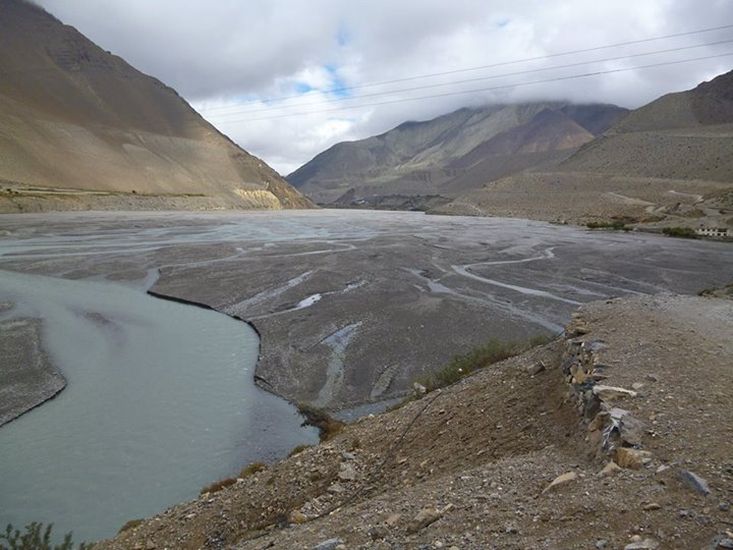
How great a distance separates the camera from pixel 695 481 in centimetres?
434

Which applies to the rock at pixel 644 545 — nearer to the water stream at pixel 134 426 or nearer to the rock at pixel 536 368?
the rock at pixel 536 368

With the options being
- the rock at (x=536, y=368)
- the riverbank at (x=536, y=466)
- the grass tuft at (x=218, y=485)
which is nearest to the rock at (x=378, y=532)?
the riverbank at (x=536, y=466)

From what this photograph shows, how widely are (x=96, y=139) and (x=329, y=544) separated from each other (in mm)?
130909

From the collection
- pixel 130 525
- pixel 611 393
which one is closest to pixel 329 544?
pixel 611 393

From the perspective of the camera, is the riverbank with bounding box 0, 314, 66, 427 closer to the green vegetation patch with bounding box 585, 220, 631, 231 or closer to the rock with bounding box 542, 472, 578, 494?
the rock with bounding box 542, 472, 578, 494

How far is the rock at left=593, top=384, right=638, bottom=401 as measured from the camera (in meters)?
6.29

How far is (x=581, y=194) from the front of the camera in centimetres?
8969

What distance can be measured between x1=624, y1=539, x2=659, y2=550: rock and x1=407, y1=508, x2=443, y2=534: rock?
170cm

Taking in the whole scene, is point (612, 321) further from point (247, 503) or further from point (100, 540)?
point (100, 540)

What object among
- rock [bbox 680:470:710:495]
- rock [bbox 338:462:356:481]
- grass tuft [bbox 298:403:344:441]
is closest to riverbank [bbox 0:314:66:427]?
grass tuft [bbox 298:403:344:441]

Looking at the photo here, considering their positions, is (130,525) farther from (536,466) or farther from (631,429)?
(631,429)

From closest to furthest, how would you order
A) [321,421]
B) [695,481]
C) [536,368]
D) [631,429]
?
[695,481] → [631,429] → [536,368] → [321,421]

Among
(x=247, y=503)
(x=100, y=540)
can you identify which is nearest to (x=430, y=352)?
(x=247, y=503)

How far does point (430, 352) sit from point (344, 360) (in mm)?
2520
